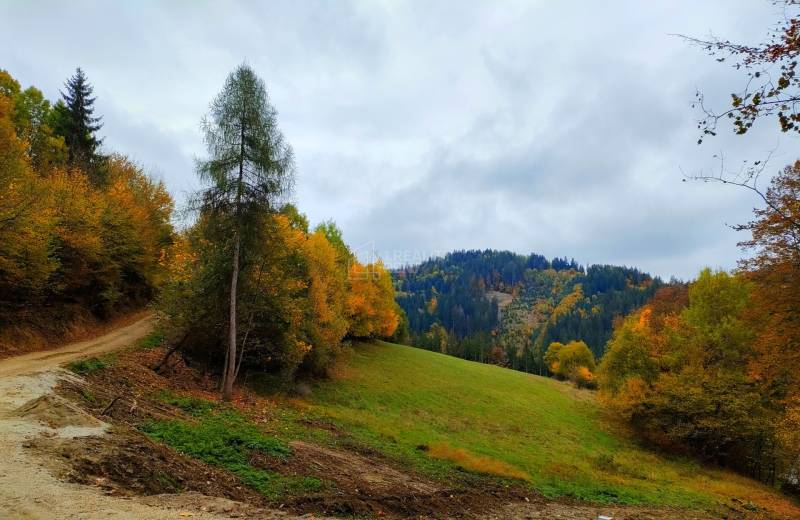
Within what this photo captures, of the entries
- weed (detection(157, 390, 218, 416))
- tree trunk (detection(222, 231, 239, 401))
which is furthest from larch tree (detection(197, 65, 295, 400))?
weed (detection(157, 390, 218, 416))

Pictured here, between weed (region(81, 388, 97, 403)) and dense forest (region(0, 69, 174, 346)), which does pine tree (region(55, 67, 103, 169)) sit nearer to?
dense forest (region(0, 69, 174, 346))

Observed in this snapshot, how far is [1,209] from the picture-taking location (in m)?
20.1

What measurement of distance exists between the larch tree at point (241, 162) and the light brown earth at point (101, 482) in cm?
826

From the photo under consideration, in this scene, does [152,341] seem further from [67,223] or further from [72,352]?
[67,223]

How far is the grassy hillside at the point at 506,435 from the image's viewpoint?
18.0 m

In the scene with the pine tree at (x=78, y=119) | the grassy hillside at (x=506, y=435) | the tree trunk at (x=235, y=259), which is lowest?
the grassy hillside at (x=506, y=435)

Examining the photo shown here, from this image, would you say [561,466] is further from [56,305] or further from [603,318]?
[603,318]

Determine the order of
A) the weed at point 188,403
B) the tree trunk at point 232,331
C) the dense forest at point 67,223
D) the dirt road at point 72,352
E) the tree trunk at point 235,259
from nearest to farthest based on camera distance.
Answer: the weed at point 188,403, the dirt road at point 72,352, the tree trunk at point 235,259, the tree trunk at point 232,331, the dense forest at point 67,223

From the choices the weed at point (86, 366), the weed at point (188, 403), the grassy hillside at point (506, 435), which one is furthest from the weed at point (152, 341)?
the grassy hillside at point (506, 435)

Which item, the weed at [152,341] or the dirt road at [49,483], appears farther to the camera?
the weed at [152,341]

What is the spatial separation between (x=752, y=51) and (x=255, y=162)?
59.7ft

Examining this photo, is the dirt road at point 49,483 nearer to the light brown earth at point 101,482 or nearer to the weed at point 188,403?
the light brown earth at point 101,482

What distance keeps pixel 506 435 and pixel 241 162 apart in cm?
2453

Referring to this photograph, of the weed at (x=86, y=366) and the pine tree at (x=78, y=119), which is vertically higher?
the pine tree at (x=78, y=119)
